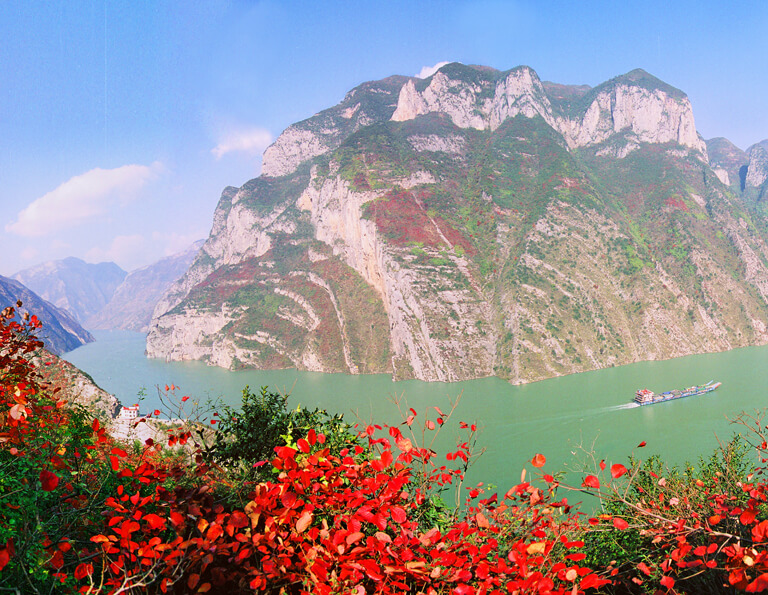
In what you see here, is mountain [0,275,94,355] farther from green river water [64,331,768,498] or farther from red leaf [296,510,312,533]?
red leaf [296,510,312,533]

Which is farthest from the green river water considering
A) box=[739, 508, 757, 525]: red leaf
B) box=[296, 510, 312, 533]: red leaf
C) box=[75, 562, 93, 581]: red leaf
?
box=[296, 510, 312, 533]: red leaf

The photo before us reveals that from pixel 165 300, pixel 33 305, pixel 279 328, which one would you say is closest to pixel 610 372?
pixel 279 328

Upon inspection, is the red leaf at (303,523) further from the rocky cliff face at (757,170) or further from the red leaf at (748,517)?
the rocky cliff face at (757,170)

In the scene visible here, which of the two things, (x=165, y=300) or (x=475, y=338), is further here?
(x=165, y=300)

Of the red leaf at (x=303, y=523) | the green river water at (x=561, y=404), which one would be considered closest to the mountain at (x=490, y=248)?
the green river water at (x=561, y=404)

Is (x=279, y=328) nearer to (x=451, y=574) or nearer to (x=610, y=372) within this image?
(x=610, y=372)

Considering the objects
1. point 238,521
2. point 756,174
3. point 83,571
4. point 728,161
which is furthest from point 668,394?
point 728,161
